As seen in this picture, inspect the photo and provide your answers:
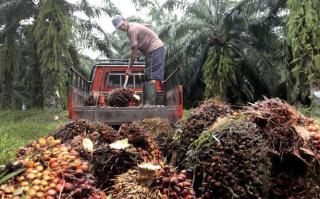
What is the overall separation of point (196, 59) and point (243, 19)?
4.81 meters

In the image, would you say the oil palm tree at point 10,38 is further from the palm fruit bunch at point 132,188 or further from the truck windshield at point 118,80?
the palm fruit bunch at point 132,188

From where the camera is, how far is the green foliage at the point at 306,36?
45.4 ft

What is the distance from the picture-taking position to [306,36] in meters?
13.9

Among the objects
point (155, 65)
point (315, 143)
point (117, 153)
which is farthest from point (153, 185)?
point (155, 65)

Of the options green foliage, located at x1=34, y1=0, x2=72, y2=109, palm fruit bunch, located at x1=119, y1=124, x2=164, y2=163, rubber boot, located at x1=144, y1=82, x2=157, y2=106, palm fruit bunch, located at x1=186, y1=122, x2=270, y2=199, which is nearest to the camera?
palm fruit bunch, located at x1=186, y1=122, x2=270, y2=199

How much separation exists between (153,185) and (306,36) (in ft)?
39.5

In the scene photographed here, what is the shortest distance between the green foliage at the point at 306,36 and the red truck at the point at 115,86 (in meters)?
5.13

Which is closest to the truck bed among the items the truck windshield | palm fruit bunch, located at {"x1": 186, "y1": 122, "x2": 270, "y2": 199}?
the truck windshield

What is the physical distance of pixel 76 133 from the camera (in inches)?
156

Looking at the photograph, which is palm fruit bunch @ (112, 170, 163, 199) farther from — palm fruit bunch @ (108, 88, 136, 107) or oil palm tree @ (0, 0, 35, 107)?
oil palm tree @ (0, 0, 35, 107)

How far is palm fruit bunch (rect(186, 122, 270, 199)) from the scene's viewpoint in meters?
2.83

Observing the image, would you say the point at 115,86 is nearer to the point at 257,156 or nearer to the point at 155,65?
the point at 155,65

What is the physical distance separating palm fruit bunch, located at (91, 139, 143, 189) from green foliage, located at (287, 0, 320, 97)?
1142cm

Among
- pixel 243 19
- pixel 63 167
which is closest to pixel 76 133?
pixel 63 167
